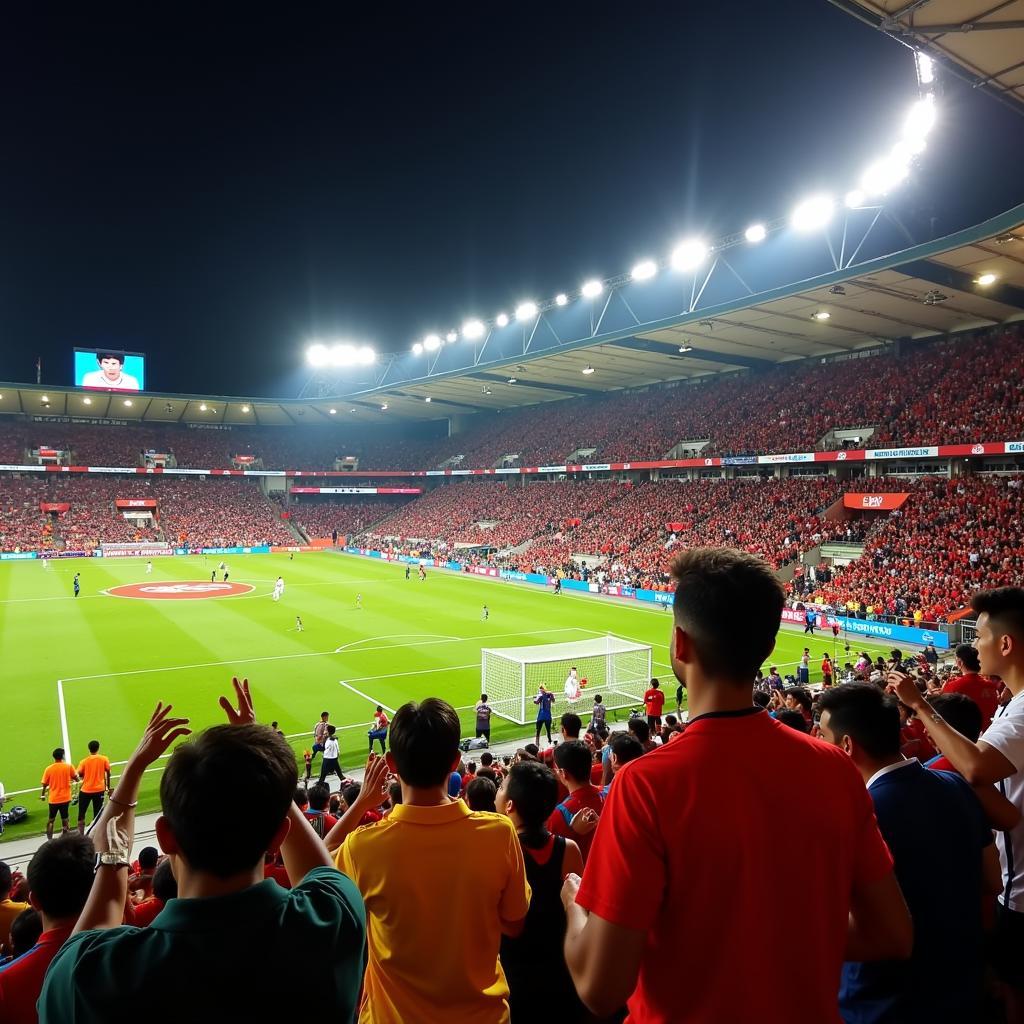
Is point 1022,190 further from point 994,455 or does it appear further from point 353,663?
point 353,663

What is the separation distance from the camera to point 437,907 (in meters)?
2.83

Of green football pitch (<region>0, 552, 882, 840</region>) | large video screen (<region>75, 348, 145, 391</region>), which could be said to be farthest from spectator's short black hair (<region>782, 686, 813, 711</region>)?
large video screen (<region>75, 348, 145, 391</region>)

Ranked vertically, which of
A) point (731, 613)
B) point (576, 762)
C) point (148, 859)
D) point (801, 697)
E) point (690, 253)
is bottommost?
point (148, 859)

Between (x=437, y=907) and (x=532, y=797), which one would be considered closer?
(x=437, y=907)

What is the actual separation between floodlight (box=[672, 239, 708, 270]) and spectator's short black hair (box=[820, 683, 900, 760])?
38.8 m

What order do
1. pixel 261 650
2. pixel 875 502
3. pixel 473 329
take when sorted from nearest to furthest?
pixel 261 650, pixel 875 502, pixel 473 329

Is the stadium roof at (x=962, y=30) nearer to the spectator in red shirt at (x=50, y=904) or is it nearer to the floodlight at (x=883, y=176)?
the floodlight at (x=883, y=176)

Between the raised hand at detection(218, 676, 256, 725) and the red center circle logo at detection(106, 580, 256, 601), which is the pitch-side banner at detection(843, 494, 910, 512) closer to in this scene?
the red center circle logo at detection(106, 580, 256, 601)

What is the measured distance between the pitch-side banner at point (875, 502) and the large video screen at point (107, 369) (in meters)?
64.9

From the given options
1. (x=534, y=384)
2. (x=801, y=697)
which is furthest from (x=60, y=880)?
(x=534, y=384)

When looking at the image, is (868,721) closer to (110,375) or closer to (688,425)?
(688,425)

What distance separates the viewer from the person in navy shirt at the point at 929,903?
2.87 metres

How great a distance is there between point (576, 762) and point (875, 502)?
36902 mm

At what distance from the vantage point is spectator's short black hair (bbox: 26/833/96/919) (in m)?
3.27
